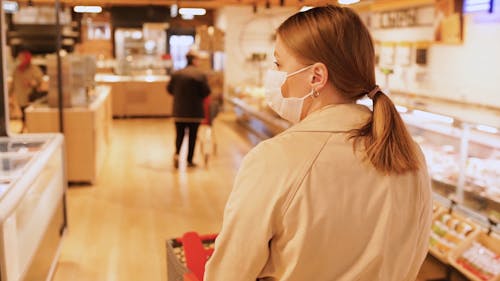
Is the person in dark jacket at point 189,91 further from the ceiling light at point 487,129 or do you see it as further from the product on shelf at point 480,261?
the product on shelf at point 480,261

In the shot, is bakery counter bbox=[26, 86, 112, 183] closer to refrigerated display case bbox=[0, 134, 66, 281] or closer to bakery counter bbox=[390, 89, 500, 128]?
refrigerated display case bbox=[0, 134, 66, 281]

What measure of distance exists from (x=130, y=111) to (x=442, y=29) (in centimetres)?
761

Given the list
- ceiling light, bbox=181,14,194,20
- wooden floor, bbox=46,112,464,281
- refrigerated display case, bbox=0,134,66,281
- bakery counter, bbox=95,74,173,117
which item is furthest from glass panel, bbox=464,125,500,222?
ceiling light, bbox=181,14,194,20

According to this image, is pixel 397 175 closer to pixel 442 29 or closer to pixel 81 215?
pixel 81 215

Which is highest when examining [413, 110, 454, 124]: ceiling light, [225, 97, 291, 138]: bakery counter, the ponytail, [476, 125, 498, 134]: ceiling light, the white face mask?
the white face mask

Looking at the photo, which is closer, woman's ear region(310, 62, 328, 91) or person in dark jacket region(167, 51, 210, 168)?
woman's ear region(310, 62, 328, 91)

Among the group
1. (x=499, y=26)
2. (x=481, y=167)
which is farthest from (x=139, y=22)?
(x=481, y=167)

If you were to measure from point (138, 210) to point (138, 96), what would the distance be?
24.0 ft

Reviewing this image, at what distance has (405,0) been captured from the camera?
8242 millimetres

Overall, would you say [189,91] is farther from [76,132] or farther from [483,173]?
[483,173]

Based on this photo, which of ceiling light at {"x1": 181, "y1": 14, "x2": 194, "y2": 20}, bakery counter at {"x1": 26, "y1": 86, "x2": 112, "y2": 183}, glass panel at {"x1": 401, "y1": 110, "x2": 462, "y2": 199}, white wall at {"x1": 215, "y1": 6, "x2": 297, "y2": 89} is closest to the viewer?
glass panel at {"x1": 401, "y1": 110, "x2": 462, "y2": 199}

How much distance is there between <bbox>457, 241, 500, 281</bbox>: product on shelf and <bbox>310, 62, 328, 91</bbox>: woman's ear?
280 centimetres

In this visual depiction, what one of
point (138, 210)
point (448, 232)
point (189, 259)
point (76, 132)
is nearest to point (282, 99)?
point (189, 259)

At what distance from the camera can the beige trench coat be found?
3.99ft
